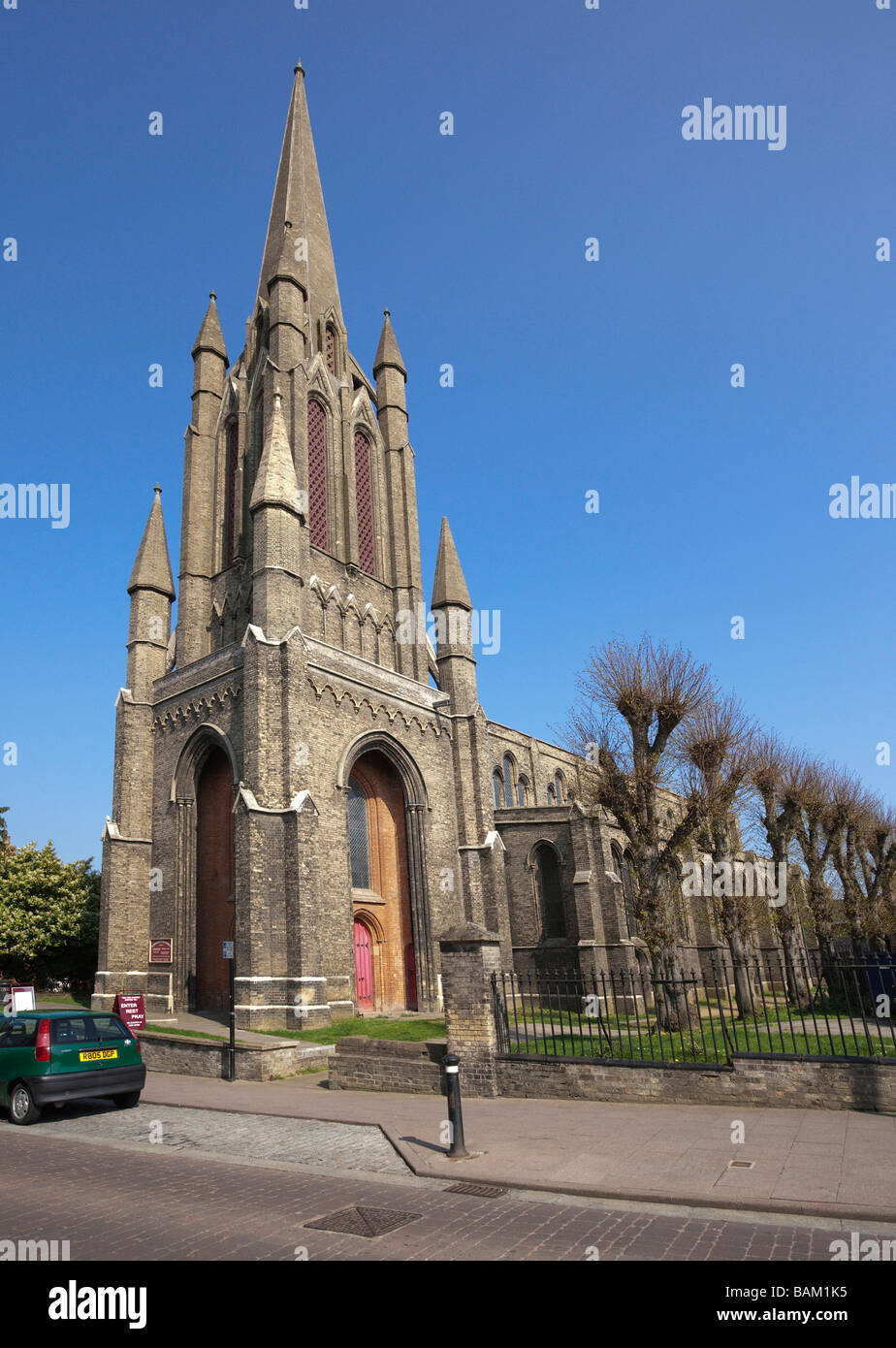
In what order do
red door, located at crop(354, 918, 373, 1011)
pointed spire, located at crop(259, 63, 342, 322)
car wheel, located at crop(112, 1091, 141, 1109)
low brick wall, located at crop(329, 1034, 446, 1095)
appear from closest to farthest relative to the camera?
car wheel, located at crop(112, 1091, 141, 1109) → low brick wall, located at crop(329, 1034, 446, 1095) → red door, located at crop(354, 918, 373, 1011) → pointed spire, located at crop(259, 63, 342, 322)

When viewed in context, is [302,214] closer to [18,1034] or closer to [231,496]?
[231,496]

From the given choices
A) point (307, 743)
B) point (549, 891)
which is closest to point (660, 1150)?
point (307, 743)

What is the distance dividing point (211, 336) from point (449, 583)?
1560cm

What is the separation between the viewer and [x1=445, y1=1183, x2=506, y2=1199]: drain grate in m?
6.97

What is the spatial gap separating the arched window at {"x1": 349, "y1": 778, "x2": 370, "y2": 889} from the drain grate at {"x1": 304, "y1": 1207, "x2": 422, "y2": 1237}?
2054 cm

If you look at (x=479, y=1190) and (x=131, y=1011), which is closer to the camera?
(x=479, y=1190)

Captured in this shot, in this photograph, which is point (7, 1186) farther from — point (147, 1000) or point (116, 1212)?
point (147, 1000)

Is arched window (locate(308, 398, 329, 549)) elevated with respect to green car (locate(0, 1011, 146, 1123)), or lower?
elevated

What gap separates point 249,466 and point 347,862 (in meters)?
16.7

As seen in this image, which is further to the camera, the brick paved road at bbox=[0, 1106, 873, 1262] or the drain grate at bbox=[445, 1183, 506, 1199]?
the drain grate at bbox=[445, 1183, 506, 1199]

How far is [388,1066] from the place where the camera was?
507 inches

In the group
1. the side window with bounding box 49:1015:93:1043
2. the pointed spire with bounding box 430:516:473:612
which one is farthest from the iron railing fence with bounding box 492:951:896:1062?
the pointed spire with bounding box 430:516:473:612

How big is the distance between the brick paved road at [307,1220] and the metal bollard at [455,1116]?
68 cm

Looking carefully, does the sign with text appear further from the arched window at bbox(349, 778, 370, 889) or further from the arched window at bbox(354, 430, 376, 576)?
the arched window at bbox(354, 430, 376, 576)
